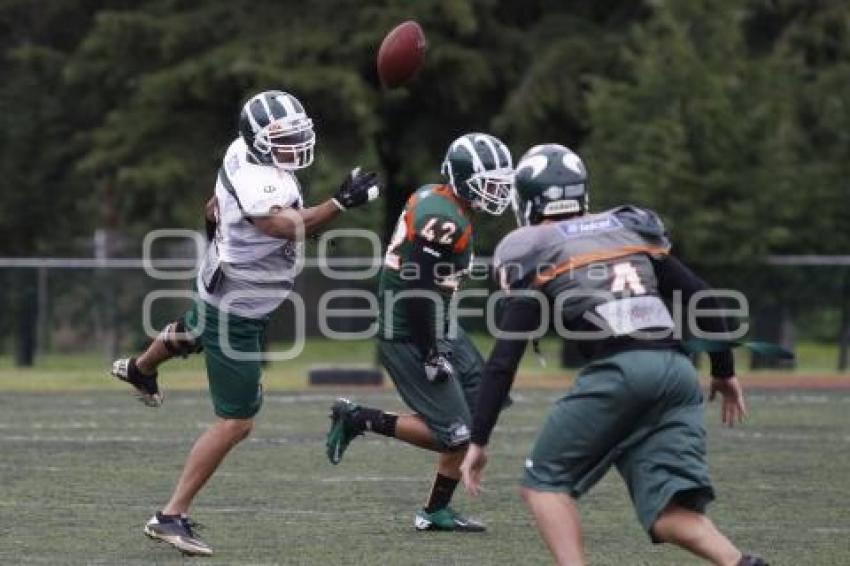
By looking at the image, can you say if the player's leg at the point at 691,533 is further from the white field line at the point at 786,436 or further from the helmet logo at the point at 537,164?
the white field line at the point at 786,436

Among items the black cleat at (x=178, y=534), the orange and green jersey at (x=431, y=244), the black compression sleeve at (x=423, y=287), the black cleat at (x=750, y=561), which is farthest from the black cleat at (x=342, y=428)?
the black cleat at (x=750, y=561)

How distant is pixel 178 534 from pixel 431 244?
1532mm

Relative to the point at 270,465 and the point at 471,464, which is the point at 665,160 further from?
the point at 471,464

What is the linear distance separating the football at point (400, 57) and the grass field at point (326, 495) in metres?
2.02

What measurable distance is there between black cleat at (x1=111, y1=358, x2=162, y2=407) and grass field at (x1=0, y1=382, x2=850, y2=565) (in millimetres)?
491

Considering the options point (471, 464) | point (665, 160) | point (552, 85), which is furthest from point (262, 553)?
point (552, 85)

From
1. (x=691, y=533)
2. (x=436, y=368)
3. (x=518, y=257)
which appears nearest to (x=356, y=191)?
(x=436, y=368)

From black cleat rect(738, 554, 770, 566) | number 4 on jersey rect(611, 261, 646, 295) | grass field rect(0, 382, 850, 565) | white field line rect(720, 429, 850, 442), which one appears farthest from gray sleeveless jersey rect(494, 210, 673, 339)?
white field line rect(720, 429, 850, 442)

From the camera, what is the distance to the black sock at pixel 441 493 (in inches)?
321

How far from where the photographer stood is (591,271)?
19.4ft

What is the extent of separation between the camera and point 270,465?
34.0 ft

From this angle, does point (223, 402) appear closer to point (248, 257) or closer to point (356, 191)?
point (248, 257)

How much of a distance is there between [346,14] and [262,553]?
52.8 ft

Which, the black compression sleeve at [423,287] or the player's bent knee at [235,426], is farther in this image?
the black compression sleeve at [423,287]
